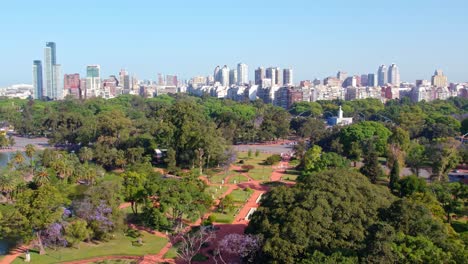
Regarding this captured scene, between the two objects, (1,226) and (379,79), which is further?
(379,79)

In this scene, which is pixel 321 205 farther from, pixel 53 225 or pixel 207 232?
pixel 53 225

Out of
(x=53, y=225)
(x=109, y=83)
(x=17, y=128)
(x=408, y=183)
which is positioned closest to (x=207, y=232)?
(x=53, y=225)

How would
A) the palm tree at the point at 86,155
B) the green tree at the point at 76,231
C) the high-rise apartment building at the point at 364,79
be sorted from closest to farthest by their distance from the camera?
the green tree at the point at 76,231
the palm tree at the point at 86,155
the high-rise apartment building at the point at 364,79

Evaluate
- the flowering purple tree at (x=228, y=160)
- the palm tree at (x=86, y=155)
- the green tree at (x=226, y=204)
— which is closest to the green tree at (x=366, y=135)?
the flowering purple tree at (x=228, y=160)

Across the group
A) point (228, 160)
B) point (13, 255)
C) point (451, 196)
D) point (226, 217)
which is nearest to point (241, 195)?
point (226, 217)

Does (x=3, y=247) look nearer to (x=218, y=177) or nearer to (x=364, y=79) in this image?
(x=218, y=177)

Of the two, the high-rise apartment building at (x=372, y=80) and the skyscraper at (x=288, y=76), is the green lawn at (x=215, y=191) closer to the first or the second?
the skyscraper at (x=288, y=76)
